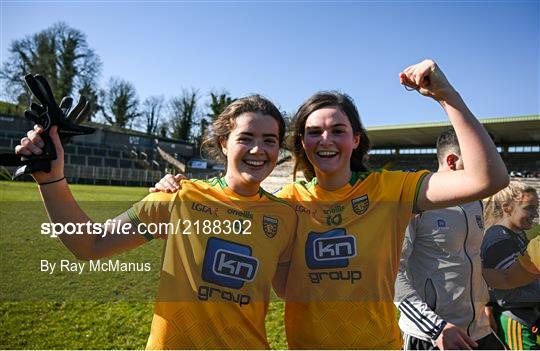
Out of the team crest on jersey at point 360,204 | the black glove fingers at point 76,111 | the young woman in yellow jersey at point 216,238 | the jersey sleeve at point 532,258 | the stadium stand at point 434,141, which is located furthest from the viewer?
the stadium stand at point 434,141

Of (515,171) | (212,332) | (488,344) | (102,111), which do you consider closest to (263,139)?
(212,332)

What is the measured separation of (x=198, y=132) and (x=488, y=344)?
58118mm

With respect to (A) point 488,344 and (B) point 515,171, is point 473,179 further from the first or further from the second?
(B) point 515,171

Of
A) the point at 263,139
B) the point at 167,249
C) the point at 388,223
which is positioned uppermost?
the point at 263,139

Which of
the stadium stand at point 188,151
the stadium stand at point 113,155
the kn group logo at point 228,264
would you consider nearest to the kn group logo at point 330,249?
the kn group logo at point 228,264

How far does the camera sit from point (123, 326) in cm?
496

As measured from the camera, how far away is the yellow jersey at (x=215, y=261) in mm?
1927

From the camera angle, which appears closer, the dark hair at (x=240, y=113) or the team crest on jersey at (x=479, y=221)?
the dark hair at (x=240, y=113)

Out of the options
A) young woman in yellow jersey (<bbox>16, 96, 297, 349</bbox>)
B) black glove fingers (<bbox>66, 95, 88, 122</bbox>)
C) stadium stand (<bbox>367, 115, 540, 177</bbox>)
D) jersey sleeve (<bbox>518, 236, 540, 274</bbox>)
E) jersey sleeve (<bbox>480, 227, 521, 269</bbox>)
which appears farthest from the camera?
stadium stand (<bbox>367, 115, 540, 177</bbox>)

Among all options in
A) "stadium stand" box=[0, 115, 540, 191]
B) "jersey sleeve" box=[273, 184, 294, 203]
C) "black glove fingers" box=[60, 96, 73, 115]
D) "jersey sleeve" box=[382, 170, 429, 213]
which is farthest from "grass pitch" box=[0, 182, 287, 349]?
"stadium stand" box=[0, 115, 540, 191]

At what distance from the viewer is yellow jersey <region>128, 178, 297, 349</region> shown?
1.93 m

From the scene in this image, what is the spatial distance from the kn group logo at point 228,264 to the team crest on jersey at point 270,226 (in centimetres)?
14

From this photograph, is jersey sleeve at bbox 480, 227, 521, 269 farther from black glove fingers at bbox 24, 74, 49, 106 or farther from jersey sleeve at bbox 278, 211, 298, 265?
black glove fingers at bbox 24, 74, 49, 106

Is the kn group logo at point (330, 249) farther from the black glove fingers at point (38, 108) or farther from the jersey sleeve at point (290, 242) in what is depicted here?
the black glove fingers at point (38, 108)
